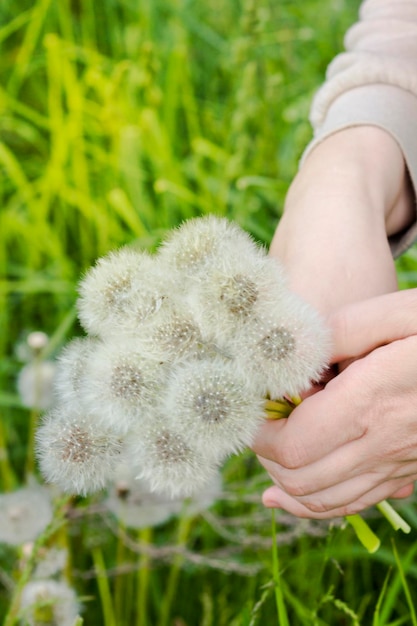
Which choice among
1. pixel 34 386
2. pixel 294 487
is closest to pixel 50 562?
pixel 34 386

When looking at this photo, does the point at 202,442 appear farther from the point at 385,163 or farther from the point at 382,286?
the point at 385,163

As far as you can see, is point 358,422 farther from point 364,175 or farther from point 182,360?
point 364,175

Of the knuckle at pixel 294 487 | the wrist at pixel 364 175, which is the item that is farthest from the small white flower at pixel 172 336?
the wrist at pixel 364 175

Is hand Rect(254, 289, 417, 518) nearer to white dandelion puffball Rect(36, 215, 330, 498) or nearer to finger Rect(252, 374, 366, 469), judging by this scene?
finger Rect(252, 374, 366, 469)

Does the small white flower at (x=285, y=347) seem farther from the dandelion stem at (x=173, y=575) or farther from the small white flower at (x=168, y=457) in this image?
the dandelion stem at (x=173, y=575)

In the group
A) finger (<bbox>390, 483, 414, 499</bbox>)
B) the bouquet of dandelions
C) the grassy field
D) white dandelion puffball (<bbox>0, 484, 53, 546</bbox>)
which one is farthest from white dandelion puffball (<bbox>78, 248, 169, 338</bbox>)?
white dandelion puffball (<bbox>0, 484, 53, 546</bbox>)

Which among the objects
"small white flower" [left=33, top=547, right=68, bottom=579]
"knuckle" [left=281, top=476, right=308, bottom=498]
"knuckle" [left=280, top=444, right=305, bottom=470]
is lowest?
"small white flower" [left=33, top=547, right=68, bottom=579]
